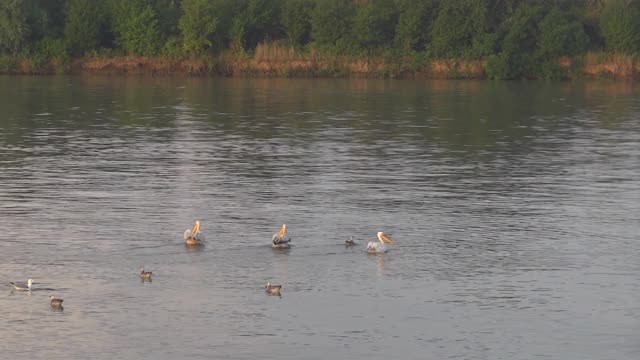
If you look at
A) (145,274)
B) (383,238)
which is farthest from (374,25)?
(145,274)

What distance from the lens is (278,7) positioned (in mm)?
89125

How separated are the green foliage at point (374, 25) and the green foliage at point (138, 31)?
41.6 ft

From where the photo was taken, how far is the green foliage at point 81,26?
85.6 m

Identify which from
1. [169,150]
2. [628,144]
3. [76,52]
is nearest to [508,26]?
[76,52]

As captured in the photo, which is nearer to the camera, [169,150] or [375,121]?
[169,150]

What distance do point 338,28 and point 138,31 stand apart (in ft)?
41.6

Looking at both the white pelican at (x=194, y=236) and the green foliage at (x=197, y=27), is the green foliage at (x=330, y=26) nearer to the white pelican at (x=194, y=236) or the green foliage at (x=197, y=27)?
the green foliage at (x=197, y=27)

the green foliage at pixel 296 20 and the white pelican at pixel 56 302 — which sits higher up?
the green foliage at pixel 296 20

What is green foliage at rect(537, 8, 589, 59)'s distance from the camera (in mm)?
82188

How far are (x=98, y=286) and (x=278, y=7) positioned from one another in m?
68.1

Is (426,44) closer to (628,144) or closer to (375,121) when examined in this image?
(375,121)

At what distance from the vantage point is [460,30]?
83688 mm

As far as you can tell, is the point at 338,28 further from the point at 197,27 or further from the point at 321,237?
the point at 321,237

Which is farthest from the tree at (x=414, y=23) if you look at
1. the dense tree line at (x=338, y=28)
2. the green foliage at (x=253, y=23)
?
the green foliage at (x=253, y=23)
